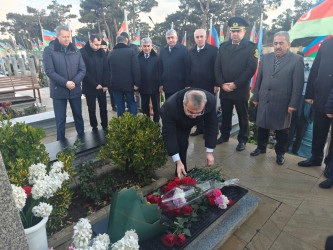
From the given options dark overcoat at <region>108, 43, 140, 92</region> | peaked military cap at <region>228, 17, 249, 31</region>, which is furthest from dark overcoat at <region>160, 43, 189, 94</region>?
peaked military cap at <region>228, 17, 249, 31</region>

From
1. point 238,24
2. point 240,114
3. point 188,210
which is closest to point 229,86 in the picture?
point 240,114

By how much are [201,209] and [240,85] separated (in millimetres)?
2359

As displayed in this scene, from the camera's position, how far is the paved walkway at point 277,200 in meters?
2.23

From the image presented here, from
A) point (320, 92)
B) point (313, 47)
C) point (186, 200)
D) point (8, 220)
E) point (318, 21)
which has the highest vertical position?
point (318, 21)

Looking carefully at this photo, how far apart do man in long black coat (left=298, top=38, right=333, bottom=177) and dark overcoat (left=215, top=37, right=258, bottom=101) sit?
2.91 ft

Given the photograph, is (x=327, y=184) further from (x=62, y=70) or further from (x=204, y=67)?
(x=62, y=70)

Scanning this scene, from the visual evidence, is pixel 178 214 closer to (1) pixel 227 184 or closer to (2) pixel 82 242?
(1) pixel 227 184

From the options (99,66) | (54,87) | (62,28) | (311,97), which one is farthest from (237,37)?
(54,87)

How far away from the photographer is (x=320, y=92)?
3225 mm

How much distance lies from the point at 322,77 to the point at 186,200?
261 centimetres

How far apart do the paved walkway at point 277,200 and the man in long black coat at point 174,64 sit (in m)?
1.32

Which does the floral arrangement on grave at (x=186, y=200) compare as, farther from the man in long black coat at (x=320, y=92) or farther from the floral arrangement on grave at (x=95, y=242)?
the man in long black coat at (x=320, y=92)

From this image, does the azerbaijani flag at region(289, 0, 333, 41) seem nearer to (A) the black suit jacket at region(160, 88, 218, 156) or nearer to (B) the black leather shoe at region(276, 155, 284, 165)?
(B) the black leather shoe at region(276, 155, 284, 165)

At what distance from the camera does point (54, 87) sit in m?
3.97
